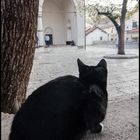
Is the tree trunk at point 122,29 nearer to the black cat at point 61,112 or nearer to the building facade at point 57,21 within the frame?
the black cat at point 61,112

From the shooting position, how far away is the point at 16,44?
2.91 metres

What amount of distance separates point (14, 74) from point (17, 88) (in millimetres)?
274

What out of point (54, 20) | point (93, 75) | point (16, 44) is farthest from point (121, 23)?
point (54, 20)

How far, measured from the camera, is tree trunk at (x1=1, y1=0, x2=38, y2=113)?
2.70m

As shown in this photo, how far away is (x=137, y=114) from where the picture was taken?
3.94 m

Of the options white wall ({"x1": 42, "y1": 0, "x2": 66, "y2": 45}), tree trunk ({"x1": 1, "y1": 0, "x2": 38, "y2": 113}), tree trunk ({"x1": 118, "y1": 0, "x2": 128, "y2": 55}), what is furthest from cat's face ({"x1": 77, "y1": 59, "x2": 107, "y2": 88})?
white wall ({"x1": 42, "y1": 0, "x2": 66, "y2": 45})

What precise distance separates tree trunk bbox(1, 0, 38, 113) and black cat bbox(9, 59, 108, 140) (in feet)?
2.30

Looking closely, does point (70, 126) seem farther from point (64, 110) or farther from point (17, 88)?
point (17, 88)

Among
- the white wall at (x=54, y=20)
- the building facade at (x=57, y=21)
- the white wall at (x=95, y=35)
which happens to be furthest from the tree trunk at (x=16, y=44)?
the white wall at (x=95, y=35)

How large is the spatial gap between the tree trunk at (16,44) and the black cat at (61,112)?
2.30 ft

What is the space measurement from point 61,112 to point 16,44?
1000 mm

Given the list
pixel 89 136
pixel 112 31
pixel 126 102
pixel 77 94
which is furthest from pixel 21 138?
pixel 112 31

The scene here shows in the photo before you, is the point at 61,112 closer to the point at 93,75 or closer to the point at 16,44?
the point at 93,75

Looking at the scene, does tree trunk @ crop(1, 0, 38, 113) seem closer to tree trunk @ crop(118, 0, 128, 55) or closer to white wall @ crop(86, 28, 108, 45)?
tree trunk @ crop(118, 0, 128, 55)
